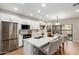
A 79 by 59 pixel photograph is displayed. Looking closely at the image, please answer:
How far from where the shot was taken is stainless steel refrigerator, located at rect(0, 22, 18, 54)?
4.14 m

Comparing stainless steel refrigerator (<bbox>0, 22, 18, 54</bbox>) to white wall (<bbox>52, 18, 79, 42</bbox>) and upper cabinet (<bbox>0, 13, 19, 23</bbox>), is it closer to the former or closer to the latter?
upper cabinet (<bbox>0, 13, 19, 23</bbox>)

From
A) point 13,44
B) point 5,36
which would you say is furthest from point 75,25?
point 13,44

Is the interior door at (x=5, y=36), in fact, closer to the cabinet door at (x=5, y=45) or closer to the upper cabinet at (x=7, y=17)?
the cabinet door at (x=5, y=45)

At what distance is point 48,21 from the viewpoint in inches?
91.0

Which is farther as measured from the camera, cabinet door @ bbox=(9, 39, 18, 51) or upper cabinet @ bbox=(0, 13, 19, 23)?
cabinet door @ bbox=(9, 39, 18, 51)

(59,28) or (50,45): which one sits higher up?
(59,28)

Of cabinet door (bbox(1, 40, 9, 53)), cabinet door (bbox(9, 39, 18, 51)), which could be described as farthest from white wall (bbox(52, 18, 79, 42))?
cabinet door (bbox(9, 39, 18, 51))

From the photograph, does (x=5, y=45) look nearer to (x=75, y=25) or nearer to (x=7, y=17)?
(x=7, y=17)

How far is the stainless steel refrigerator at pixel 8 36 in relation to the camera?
163 inches

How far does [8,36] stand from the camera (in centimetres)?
442

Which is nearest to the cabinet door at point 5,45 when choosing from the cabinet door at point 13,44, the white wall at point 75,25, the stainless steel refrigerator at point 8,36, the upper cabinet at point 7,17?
the stainless steel refrigerator at point 8,36

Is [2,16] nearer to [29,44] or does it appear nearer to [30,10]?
[30,10]

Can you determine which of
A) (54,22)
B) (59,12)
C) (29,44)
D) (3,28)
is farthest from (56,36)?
(3,28)

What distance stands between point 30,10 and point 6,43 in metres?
2.40
